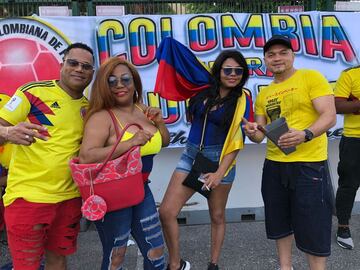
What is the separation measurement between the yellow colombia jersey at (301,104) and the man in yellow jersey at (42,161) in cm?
131

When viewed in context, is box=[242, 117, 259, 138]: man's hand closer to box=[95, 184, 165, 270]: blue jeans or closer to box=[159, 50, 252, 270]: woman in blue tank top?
box=[159, 50, 252, 270]: woman in blue tank top

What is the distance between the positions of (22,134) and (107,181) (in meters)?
0.50

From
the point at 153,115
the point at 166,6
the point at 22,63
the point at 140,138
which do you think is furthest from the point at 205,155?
the point at 22,63

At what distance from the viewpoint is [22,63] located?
395 cm

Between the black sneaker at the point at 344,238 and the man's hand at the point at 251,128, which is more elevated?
the man's hand at the point at 251,128

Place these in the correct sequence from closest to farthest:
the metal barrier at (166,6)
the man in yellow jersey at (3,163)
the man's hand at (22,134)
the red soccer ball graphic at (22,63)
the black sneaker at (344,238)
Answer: the man's hand at (22,134)
the man in yellow jersey at (3,163)
the black sneaker at (344,238)
the red soccer ball graphic at (22,63)
the metal barrier at (166,6)

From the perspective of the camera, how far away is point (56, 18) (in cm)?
397

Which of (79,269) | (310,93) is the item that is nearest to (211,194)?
(310,93)

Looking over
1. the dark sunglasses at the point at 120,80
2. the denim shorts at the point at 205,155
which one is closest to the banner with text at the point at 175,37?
the denim shorts at the point at 205,155

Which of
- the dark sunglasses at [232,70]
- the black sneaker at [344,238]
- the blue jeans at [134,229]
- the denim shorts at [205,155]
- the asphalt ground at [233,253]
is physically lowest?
the asphalt ground at [233,253]

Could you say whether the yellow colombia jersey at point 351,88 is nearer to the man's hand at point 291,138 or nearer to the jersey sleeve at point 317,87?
the jersey sleeve at point 317,87

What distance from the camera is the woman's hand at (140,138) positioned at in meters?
2.15

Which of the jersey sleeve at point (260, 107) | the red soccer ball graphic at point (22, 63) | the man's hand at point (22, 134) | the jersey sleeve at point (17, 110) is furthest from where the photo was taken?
the red soccer ball graphic at point (22, 63)

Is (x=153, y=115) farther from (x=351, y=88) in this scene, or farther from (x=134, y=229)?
(x=351, y=88)
